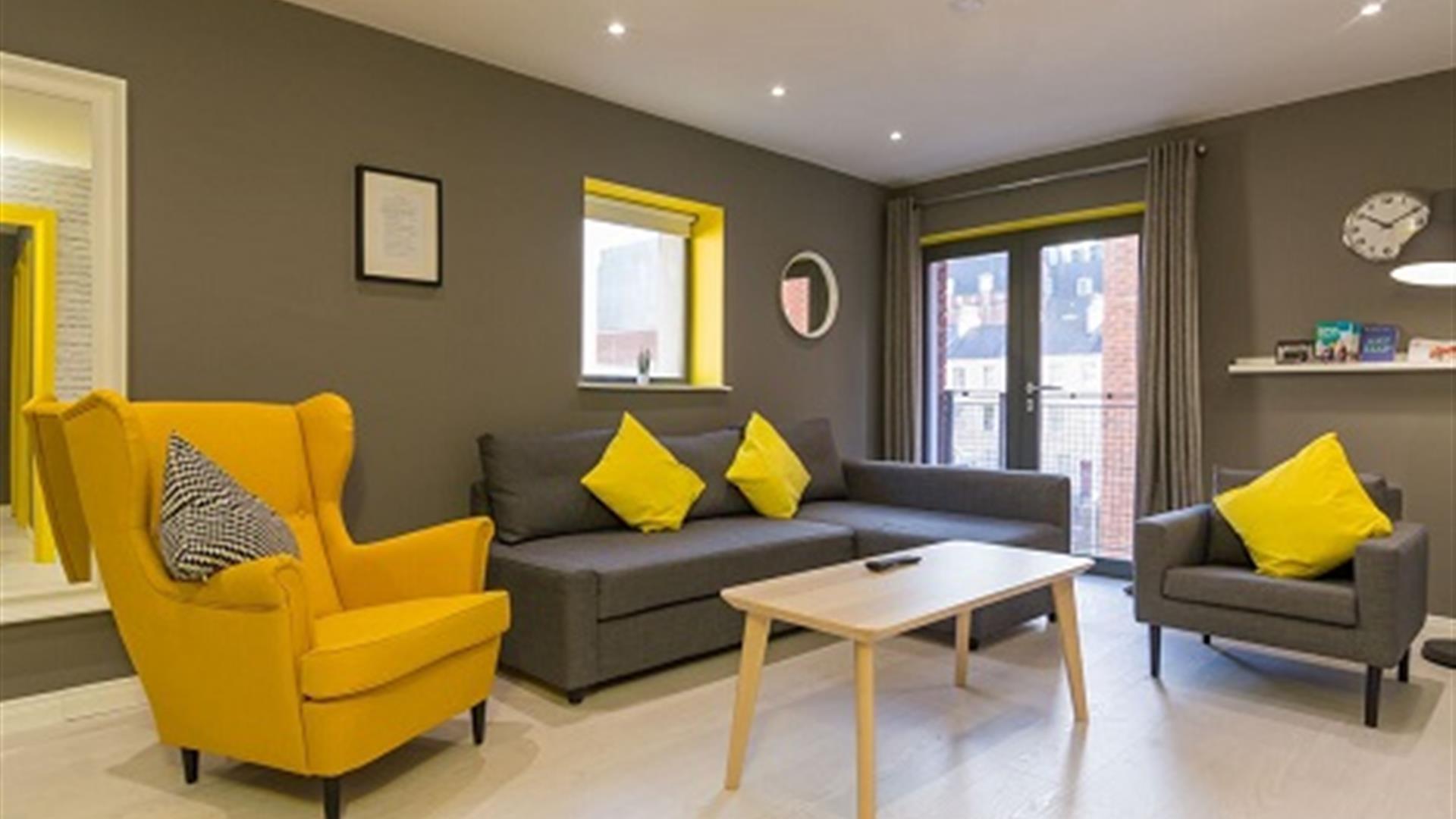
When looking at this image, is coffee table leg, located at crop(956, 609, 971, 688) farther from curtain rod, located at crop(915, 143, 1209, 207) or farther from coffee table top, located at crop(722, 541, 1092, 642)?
curtain rod, located at crop(915, 143, 1209, 207)

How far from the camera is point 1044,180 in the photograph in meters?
5.01

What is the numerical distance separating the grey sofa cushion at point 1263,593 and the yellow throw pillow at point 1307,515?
83 mm

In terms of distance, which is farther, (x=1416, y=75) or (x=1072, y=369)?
(x=1072, y=369)

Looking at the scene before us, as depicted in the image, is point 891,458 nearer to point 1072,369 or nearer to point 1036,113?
point 1072,369

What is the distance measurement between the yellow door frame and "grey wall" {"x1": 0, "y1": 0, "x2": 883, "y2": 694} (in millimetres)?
255

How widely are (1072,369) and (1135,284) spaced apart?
0.60 meters

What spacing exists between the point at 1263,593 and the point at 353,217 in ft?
11.9

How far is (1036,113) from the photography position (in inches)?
170

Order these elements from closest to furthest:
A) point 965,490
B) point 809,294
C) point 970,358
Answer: point 965,490, point 809,294, point 970,358

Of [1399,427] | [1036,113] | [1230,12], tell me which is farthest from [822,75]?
[1399,427]

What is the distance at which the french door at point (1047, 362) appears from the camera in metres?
4.84

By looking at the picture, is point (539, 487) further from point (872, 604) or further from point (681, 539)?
point (872, 604)

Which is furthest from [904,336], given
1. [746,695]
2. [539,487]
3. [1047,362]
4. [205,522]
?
[205,522]

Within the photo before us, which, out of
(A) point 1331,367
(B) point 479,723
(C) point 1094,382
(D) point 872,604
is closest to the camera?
(D) point 872,604
